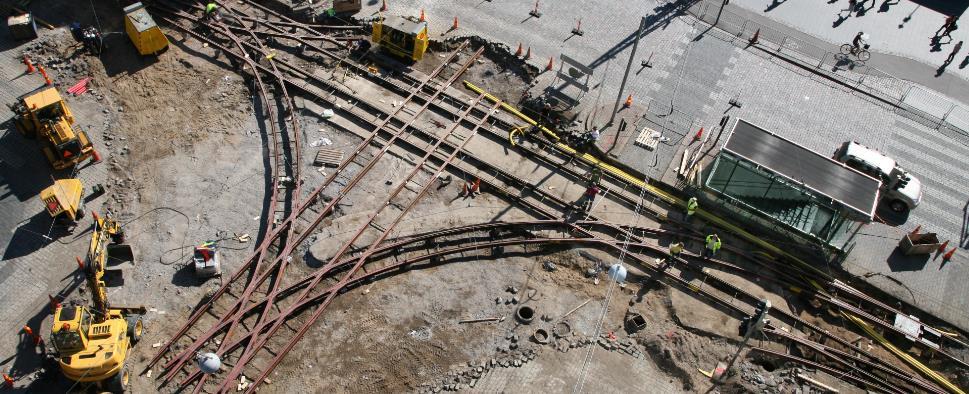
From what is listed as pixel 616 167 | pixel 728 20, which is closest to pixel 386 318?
pixel 616 167

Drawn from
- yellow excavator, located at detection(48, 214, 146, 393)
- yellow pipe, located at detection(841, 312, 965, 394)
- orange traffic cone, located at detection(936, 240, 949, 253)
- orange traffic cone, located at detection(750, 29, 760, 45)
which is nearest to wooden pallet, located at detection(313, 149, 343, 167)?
yellow excavator, located at detection(48, 214, 146, 393)

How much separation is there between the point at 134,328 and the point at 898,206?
1126 inches

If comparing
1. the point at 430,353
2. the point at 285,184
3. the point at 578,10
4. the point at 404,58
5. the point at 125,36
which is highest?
the point at 578,10

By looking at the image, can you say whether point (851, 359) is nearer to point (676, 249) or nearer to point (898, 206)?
point (676, 249)

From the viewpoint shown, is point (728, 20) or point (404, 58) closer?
point (404, 58)

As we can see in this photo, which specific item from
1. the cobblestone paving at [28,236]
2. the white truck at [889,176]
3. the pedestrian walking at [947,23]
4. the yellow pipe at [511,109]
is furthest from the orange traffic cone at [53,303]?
the pedestrian walking at [947,23]

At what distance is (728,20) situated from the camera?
109 feet

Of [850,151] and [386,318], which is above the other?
[850,151]

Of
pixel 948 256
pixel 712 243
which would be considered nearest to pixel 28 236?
pixel 712 243

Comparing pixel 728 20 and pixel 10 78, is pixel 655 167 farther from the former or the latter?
pixel 10 78

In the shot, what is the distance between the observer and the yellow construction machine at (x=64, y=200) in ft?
68.4

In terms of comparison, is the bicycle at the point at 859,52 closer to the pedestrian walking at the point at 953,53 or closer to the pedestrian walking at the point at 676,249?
the pedestrian walking at the point at 953,53

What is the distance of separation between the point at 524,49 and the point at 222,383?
20279 millimetres

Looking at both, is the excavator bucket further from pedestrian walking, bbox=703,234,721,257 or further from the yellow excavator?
pedestrian walking, bbox=703,234,721,257
